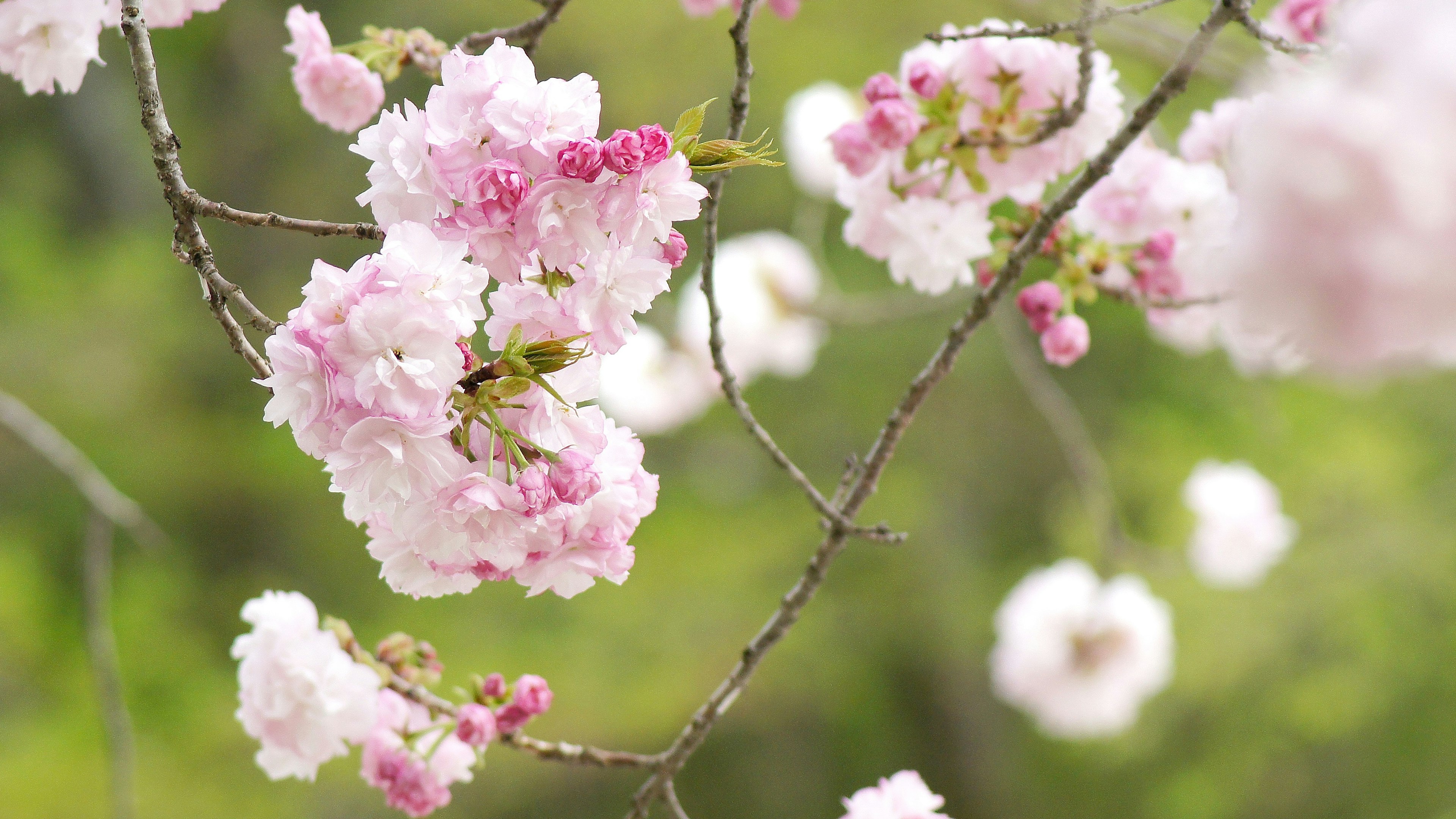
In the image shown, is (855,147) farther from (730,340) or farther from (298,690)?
(730,340)

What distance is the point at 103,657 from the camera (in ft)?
3.37

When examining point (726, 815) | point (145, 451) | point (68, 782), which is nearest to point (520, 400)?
point (68, 782)

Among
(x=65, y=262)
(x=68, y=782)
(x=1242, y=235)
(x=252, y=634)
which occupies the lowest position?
(x=1242, y=235)

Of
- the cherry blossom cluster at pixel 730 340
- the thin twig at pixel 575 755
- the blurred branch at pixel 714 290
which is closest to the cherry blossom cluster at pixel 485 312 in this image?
the blurred branch at pixel 714 290

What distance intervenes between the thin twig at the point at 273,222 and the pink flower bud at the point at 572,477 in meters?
0.13

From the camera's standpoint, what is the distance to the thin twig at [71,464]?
1038 millimetres

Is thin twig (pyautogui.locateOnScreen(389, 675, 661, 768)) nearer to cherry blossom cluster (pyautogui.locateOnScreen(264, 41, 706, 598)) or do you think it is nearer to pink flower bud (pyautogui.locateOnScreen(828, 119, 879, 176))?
cherry blossom cluster (pyautogui.locateOnScreen(264, 41, 706, 598))

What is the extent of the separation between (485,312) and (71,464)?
→ 33.6 inches

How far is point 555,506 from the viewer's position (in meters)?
0.50

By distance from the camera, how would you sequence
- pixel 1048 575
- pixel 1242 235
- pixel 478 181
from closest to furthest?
1. pixel 1242 235
2. pixel 478 181
3. pixel 1048 575

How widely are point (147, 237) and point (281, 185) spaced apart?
0.70 metres

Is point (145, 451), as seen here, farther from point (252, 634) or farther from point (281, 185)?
point (252, 634)

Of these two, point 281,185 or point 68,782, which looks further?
point 281,185

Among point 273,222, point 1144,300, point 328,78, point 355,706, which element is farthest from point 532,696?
point 1144,300
